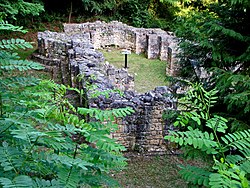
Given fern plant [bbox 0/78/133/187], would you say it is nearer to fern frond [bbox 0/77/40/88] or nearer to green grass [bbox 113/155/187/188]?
fern frond [bbox 0/77/40/88]

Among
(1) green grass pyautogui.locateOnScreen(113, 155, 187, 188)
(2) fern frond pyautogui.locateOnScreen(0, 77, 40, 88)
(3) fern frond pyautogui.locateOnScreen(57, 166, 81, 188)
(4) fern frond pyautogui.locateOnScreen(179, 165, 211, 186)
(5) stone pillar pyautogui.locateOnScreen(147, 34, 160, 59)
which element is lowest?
(1) green grass pyautogui.locateOnScreen(113, 155, 187, 188)

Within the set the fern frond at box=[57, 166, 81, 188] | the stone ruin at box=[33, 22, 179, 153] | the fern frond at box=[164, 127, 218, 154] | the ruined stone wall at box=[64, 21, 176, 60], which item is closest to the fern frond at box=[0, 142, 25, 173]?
the fern frond at box=[57, 166, 81, 188]

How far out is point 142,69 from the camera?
14.6 m

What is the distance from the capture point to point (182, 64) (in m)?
5.73

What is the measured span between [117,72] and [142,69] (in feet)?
12.0

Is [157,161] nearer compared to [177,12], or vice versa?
[157,161]

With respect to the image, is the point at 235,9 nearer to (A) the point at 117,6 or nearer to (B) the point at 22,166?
(B) the point at 22,166

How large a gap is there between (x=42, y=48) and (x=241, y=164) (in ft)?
41.1

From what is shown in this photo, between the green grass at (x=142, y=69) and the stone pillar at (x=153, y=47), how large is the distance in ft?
1.09

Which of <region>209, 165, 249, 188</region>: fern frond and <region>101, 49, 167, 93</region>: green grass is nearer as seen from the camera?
<region>209, 165, 249, 188</region>: fern frond

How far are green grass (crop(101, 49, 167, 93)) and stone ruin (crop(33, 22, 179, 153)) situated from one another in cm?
65

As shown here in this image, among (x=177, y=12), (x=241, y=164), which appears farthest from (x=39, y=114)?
(x=177, y=12)

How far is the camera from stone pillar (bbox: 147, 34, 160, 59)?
16.2m

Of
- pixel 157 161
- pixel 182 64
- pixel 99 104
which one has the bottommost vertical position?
pixel 157 161
